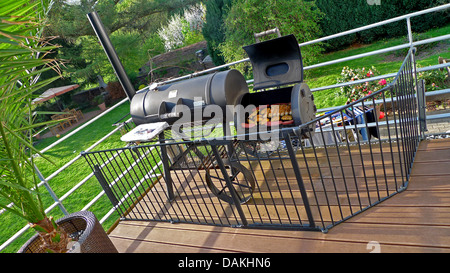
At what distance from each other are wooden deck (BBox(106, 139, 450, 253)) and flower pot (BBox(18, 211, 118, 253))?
1.75ft

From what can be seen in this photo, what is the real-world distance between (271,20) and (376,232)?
9.26 m

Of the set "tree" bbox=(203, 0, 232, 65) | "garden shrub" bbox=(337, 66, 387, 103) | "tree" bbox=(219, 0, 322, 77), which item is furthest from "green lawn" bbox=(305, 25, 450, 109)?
"tree" bbox=(203, 0, 232, 65)

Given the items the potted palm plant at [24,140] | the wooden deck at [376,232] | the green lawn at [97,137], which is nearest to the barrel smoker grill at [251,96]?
the wooden deck at [376,232]

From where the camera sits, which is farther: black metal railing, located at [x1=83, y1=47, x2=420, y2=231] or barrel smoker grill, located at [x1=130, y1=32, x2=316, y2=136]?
barrel smoker grill, located at [x1=130, y1=32, x2=316, y2=136]

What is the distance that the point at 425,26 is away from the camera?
422 inches

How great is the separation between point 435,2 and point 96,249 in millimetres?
12802

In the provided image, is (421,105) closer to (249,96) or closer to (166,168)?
(249,96)

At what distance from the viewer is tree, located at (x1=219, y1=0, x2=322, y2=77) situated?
32.2ft

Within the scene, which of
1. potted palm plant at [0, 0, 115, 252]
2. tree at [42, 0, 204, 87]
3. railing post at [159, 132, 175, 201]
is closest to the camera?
potted palm plant at [0, 0, 115, 252]

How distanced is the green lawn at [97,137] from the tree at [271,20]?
4.41 ft

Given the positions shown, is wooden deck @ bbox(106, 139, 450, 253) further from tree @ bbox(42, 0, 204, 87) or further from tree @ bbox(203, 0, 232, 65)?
tree @ bbox(203, 0, 232, 65)

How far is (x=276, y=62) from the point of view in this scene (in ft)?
10.8

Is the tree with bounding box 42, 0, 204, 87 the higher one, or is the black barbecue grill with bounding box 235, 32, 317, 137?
the tree with bounding box 42, 0, 204, 87

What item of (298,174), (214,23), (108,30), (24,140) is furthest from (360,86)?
(108,30)
